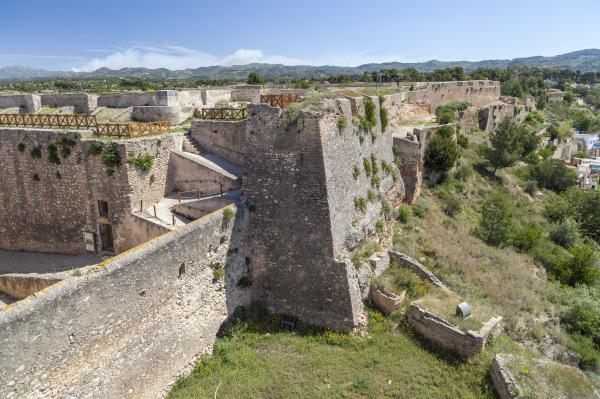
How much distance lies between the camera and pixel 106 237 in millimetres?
14203

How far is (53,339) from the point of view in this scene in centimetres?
699

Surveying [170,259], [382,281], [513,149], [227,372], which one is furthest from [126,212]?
[513,149]

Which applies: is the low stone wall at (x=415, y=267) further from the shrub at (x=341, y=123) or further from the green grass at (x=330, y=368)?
the shrub at (x=341, y=123)

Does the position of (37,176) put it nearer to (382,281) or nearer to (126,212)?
(126,212)

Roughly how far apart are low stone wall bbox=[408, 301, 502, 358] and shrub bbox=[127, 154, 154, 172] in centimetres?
947

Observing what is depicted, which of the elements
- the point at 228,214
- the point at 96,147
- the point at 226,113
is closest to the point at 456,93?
the point at 226,113

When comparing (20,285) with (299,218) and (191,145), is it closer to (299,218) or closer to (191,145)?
(191,145)

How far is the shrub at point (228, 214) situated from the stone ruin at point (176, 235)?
7 cm

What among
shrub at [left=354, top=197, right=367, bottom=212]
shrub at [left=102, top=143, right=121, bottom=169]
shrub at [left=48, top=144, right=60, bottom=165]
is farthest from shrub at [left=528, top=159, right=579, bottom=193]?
shrub at [left=48, top=144, right=60, bottom=165]

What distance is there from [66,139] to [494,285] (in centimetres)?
1583

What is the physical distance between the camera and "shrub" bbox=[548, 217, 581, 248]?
22484mm

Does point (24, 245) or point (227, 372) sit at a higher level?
point (24, 245)

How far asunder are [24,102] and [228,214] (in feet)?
58.2

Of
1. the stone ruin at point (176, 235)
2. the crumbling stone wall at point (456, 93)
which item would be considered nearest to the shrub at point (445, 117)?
the crumbling stone wall at point (456, 93)
